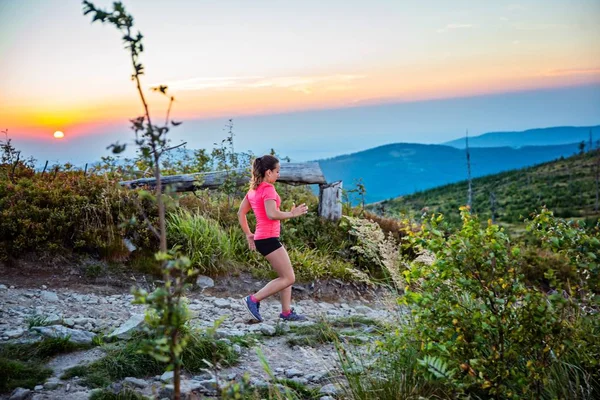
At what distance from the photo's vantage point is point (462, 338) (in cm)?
324

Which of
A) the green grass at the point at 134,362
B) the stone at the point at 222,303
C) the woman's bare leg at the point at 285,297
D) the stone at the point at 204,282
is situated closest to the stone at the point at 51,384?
A: the green grass at the point at 134,362

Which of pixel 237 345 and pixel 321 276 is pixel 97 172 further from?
pixel 237 345

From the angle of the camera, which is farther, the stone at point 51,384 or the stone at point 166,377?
the stone at point 166,377

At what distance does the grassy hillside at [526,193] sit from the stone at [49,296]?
1049 inches

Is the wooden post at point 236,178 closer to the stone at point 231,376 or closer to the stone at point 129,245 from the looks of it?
the stone at point 129,245

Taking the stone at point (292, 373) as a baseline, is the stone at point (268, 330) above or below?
below

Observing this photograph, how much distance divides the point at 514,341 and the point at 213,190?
8015 millimetres

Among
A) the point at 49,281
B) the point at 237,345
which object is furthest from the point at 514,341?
the point at 49,281

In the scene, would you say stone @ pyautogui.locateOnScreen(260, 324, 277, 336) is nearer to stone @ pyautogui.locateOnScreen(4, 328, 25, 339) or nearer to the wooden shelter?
stone @ pyautogui.locateOnScreen(4, 328, 25, 339)

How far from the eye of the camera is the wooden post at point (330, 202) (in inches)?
407

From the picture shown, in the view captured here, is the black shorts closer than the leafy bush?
No

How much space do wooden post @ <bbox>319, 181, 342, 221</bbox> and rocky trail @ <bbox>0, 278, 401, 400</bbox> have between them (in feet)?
6.25

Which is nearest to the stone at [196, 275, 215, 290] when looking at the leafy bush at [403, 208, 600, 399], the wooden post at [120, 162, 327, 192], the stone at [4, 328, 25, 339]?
the wooden post at [120, 162, 327, 192]

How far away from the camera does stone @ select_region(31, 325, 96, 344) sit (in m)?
5.17
